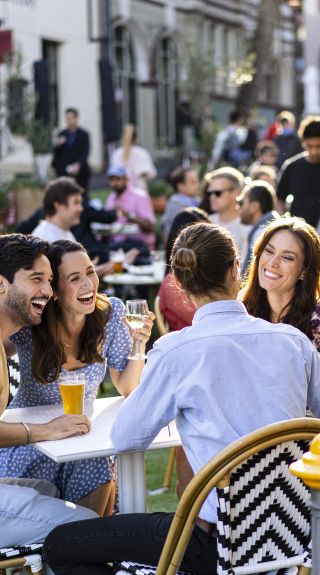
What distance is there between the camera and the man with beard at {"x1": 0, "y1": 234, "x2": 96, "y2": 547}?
3.27 m

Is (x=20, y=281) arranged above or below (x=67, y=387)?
above

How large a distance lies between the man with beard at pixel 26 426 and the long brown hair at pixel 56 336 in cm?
13

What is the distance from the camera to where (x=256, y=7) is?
3612 centimetres

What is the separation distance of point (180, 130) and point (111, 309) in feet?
85.7

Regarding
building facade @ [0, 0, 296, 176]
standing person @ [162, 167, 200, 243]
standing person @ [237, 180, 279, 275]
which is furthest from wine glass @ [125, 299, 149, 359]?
building facade @ [0, 0, 296, 176]

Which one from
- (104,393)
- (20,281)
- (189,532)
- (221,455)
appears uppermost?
(20,281)

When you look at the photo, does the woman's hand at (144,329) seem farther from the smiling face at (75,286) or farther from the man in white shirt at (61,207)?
the man in white shirt at (61,207)

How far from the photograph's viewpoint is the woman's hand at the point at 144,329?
153 inches

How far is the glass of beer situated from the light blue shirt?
56cm

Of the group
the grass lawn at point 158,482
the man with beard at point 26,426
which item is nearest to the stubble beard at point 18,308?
the man with beard at point 26,426

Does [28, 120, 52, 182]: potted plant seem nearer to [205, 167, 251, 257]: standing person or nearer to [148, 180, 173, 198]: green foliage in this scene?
[148, 180, 173, 198]: green foliage

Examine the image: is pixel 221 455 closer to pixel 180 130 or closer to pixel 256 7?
pixel 180 130

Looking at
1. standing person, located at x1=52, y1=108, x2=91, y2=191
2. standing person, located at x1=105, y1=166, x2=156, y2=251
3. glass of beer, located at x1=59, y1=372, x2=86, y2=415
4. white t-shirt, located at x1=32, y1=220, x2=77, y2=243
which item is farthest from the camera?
standing person, located at x1=52, y1=108, x2=91, y2=191

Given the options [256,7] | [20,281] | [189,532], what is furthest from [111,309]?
[256,7]
